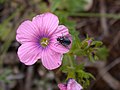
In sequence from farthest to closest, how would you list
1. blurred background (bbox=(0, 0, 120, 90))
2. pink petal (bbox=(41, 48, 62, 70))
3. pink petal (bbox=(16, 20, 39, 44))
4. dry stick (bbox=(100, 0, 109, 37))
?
dry stick (bbox=(100, 0, 109, 37)), blurred background (bbox=(0, 0, 120, 90)), pink petal (bbox=(16, 20, 39, 44)), pink petal (bbox=(41, 48, 62, 70))

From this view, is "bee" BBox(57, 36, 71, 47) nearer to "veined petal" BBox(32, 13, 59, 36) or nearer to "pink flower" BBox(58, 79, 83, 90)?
"veined petal" BBox(32, 13, 59, 36)

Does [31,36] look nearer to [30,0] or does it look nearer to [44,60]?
[44,60]

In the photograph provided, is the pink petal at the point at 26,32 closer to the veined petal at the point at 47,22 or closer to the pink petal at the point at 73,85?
the veined petal at the point at 47,22

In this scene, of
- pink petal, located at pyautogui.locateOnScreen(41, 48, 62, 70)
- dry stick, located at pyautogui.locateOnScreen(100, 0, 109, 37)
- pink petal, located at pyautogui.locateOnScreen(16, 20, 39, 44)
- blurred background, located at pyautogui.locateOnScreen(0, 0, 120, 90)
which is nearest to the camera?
pink petal, located at pyautogui.locateOnScreen(41, 48, 62, 70)

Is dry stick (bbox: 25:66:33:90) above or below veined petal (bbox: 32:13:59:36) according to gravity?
below

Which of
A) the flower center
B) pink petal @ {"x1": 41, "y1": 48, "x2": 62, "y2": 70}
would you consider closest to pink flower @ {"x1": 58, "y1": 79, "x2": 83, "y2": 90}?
pink petal @ {"x1": 41, "y1": 48, "x2": 62, "y2": 70}

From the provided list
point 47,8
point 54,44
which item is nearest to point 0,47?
point 47,8

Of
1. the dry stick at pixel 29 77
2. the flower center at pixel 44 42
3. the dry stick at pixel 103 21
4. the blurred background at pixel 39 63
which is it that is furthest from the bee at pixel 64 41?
the dry stick at pixel 103 21

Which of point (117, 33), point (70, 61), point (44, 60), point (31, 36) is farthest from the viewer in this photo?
point (117, 33)
